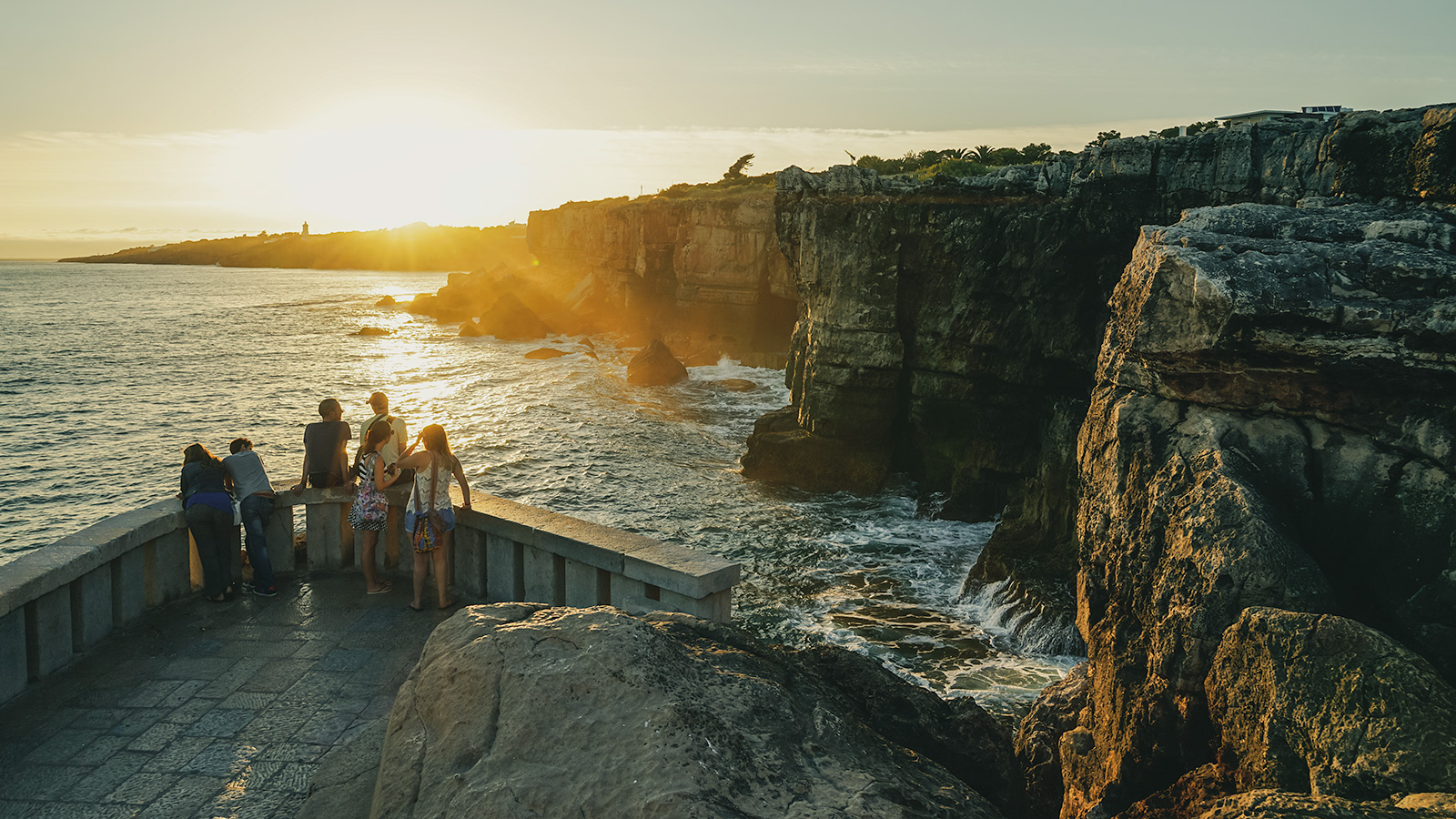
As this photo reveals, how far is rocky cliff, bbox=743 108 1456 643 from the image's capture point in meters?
Result: 14.6

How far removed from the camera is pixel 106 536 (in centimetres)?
640

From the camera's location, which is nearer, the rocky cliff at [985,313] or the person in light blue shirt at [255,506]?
the person in light blue shirt at [255,506]

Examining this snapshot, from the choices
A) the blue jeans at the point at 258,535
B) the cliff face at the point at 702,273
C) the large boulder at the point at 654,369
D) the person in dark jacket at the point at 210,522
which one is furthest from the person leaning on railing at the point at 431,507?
the cliff face at the point at 702,273

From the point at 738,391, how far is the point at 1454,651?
102ft

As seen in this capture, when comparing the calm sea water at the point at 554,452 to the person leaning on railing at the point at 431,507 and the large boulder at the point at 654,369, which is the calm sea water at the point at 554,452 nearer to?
the large boulder at the point at 654,369

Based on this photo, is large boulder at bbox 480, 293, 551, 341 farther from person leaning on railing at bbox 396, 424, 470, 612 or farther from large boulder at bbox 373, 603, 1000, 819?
large boulder at bbox 373, 603, 1000, 819

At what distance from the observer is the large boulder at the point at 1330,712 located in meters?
3.13

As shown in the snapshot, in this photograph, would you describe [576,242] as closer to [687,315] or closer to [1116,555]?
[687,315]

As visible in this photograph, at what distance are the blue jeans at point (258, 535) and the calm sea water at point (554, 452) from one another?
773 centimetres

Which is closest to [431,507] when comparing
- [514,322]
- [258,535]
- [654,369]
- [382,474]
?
[382,474]

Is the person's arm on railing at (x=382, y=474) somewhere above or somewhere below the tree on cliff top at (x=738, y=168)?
below

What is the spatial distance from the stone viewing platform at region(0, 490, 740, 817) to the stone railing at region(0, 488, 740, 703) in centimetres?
2

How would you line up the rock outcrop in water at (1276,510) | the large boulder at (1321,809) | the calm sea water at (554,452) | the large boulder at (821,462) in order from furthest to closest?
the large boulder at (821,462)
the calm sea water at (554,452)
the rock outcrop in water at (1276,510)
the large boulder at (1321,809)

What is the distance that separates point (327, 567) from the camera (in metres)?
7.93
